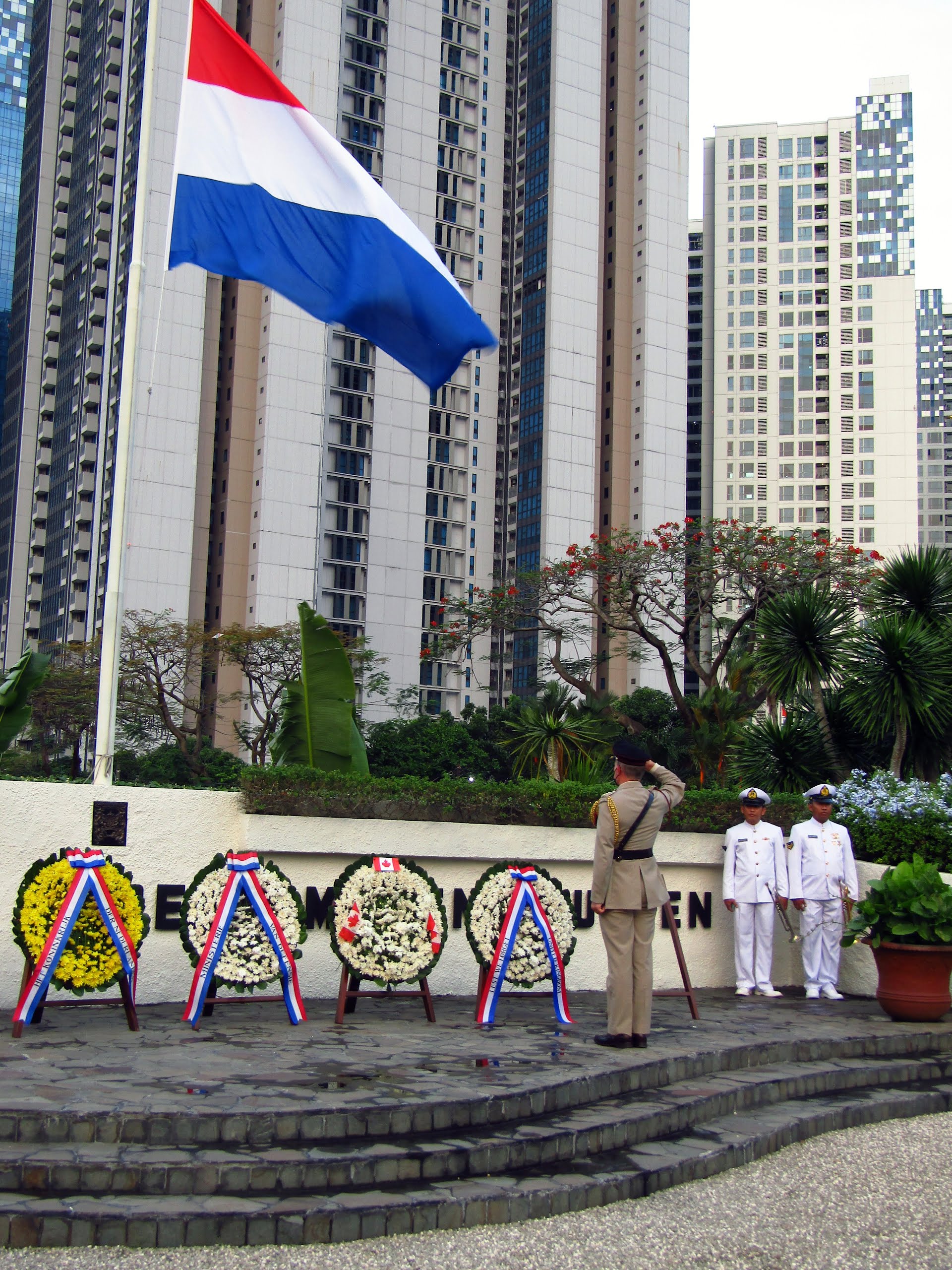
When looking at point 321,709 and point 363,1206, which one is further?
point 321,709

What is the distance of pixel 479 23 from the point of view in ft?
288

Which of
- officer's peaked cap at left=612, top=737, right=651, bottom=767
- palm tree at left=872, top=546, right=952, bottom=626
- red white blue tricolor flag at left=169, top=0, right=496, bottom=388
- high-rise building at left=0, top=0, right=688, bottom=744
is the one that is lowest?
officer's peaked cap at left=612, top=737, right=651, bottom=767

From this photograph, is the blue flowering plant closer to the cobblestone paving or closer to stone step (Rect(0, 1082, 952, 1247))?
the cobblestone paving

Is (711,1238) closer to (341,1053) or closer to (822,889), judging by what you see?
(341,1053)

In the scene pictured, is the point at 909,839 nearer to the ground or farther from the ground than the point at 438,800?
nearer to the ground

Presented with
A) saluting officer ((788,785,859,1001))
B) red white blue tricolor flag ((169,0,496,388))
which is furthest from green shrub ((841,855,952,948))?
red white blue tricolor flag ((169,0,496,388))

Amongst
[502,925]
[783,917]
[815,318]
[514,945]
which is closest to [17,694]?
[502,925]

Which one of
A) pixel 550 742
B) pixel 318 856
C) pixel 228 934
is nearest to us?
pixel 228 934

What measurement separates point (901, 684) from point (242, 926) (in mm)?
8945

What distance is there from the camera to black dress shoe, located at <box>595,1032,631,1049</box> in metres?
8.09

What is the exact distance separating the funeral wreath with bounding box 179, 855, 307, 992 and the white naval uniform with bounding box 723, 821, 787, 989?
4755mm

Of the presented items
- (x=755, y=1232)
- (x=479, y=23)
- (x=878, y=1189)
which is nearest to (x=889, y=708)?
(x=878, y=1189)

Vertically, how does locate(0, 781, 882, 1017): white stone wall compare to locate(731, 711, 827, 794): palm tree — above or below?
below

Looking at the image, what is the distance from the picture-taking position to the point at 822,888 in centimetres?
1155
